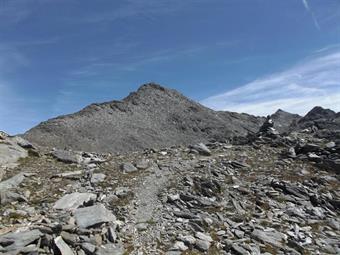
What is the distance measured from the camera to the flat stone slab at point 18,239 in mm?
16266

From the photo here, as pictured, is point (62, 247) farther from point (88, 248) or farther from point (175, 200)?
point (175, 200)

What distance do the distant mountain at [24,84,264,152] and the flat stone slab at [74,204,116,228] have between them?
206 ft

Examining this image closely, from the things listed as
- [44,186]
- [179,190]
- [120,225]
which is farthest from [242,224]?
[44,186]

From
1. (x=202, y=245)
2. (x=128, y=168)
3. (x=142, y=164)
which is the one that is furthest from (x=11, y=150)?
(x=202, y=245)

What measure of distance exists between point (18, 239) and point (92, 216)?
12.9ft

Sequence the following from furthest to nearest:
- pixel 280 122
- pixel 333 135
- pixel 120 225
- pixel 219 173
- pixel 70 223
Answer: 1. pixel 280 122
2. pixel 333 135
3. pixel 219 173
4. pixel 120 225
5. pixel 70 223

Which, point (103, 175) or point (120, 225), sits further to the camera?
point (103, 175)

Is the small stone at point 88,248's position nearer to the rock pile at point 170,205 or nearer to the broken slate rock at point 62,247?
the rock pile at point 170,205

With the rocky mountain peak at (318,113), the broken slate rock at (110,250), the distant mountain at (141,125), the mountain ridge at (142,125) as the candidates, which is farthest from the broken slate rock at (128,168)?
the rocky mountain peak at (318,113)

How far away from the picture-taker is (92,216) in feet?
64.6

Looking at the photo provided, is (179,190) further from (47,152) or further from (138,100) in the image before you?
(138,100)

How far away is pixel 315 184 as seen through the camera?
31.5m

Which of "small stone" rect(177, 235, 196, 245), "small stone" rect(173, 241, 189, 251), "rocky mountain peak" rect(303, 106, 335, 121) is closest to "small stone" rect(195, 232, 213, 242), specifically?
"small stone" rect(177, 235, 196, 245)

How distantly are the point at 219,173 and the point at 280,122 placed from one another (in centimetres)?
14790
